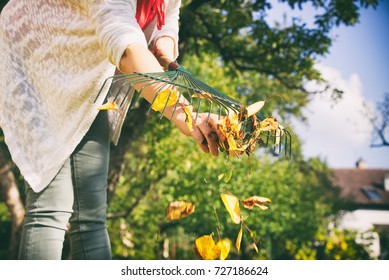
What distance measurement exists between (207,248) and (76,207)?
47 centimetres

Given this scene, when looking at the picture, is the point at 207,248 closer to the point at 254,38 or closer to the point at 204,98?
the point at 204,98

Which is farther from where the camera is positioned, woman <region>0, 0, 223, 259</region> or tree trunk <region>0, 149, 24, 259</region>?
tree trunk <region>0, 149, 24, 259</region>

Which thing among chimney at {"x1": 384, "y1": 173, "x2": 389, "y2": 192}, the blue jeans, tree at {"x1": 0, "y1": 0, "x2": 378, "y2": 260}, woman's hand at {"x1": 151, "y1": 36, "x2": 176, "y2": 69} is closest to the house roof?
chimney at {"x1": 384, "y1": 173, "x2": 389, "y2": 192}

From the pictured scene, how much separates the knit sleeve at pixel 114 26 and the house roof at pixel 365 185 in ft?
87.6

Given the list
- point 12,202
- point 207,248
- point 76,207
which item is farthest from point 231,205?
point 12,202

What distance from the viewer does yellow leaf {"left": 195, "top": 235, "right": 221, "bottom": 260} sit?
137cm

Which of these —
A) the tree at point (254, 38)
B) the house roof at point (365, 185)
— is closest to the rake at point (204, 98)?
the tree at point (254, 38)

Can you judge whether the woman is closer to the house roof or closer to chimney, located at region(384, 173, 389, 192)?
the house roof

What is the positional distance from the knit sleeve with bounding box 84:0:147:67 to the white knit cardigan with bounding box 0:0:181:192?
2 centimetres

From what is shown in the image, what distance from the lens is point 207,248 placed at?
1386 millimetres

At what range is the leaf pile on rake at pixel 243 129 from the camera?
1.12 meters
